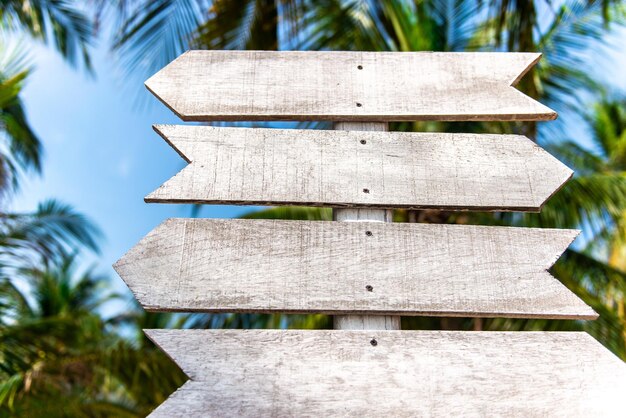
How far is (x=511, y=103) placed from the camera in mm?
1802

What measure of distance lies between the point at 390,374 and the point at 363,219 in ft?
1.31

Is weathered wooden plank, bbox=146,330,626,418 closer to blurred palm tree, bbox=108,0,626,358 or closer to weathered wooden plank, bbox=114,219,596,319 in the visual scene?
weathered wooden plank, bbox=114,219,596,319

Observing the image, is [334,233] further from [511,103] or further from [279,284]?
[511,103]

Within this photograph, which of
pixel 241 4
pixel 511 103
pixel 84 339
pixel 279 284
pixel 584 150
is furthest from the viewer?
pixel 84 339

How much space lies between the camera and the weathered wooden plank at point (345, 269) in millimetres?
1494

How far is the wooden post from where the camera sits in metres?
1.54

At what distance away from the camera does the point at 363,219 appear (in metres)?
1.66

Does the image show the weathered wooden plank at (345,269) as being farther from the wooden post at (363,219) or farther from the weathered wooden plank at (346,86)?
the weathered wooden plank at (346,86)

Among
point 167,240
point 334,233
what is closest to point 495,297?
point 334,233

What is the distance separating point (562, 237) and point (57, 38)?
22.4ft

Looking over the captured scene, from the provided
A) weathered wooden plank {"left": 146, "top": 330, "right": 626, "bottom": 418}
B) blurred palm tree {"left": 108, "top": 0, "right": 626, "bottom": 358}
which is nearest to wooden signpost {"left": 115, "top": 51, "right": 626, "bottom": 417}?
weathered wooden plank {"left": 146, "top": 330, "right": 626, "bottom": 418}

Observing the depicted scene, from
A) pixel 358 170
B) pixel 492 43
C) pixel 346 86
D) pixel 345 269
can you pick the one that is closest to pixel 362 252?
pixel 345 269

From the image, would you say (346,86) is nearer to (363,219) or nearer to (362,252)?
(363,219)

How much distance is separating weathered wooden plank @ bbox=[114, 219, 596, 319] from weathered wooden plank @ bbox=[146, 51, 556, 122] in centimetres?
33
